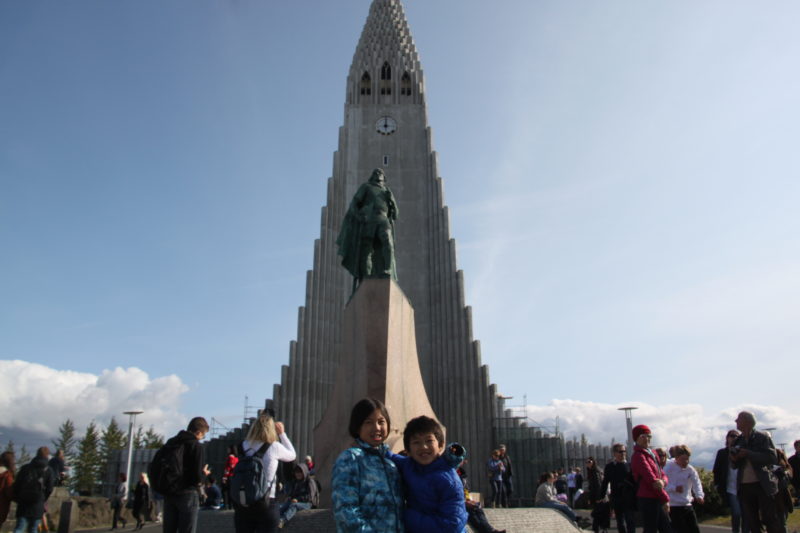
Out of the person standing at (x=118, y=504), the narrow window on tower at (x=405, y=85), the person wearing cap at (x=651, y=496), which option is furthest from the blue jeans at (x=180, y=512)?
the narrow window on tower at (x=405, y=85)

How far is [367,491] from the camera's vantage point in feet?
9.63

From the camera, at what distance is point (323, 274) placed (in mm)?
29203

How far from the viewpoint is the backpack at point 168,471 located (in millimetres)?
4902

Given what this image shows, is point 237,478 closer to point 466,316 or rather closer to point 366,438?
point 366,438

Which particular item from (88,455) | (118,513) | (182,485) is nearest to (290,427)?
(118,513)

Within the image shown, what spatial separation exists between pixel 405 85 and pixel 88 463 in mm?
43383

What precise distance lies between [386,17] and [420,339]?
67.4 ft

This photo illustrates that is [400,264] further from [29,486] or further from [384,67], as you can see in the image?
[29,486]

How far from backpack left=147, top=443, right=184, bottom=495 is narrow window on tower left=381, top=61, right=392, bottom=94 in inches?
1265

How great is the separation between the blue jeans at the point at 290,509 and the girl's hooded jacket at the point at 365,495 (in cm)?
353

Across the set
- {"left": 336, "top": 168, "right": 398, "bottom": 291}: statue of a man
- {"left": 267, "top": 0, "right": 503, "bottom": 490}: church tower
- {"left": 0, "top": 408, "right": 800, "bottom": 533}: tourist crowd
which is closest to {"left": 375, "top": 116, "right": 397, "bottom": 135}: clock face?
{"left": 267, "top": 0, "right": 503, "bottom": 490}: church tower

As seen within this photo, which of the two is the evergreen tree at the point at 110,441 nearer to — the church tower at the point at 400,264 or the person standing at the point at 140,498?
the church tower at the point at 400,264

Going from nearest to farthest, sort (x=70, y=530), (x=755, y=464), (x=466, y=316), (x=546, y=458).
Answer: (x=755, y=464), (x=70, y=530), (x=546, y=458), (x=466, y=316)

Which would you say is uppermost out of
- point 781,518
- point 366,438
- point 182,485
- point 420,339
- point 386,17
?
point 386,17
